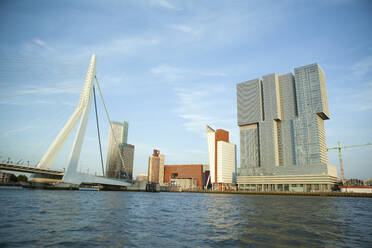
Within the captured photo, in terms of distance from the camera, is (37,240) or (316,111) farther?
(316,111)

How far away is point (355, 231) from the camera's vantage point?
15312mm

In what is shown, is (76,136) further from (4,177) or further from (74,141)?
(4,177)

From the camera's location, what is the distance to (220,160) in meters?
177

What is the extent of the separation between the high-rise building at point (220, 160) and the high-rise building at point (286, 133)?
1692 centimetres

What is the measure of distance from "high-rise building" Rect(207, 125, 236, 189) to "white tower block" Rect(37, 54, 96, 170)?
13117 centimetres

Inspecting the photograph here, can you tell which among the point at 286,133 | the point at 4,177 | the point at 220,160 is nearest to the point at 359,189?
the point at 286,133

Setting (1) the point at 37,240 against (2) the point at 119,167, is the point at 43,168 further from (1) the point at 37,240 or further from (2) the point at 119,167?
(2) the point at 119,167

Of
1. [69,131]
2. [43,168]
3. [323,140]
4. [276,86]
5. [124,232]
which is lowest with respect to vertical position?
[124,232]

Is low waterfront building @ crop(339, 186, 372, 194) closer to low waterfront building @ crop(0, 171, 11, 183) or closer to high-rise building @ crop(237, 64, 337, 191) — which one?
high-rise building @ crop(237, 64, 337, 191)

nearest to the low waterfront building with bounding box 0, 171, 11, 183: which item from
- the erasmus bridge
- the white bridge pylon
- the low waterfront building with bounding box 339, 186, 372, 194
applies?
the erasmus bridge

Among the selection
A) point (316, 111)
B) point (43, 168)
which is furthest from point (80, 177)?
point (316, 111)

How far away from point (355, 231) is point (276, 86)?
498 ft

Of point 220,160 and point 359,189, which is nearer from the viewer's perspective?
point 359,189

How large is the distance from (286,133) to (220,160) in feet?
164
